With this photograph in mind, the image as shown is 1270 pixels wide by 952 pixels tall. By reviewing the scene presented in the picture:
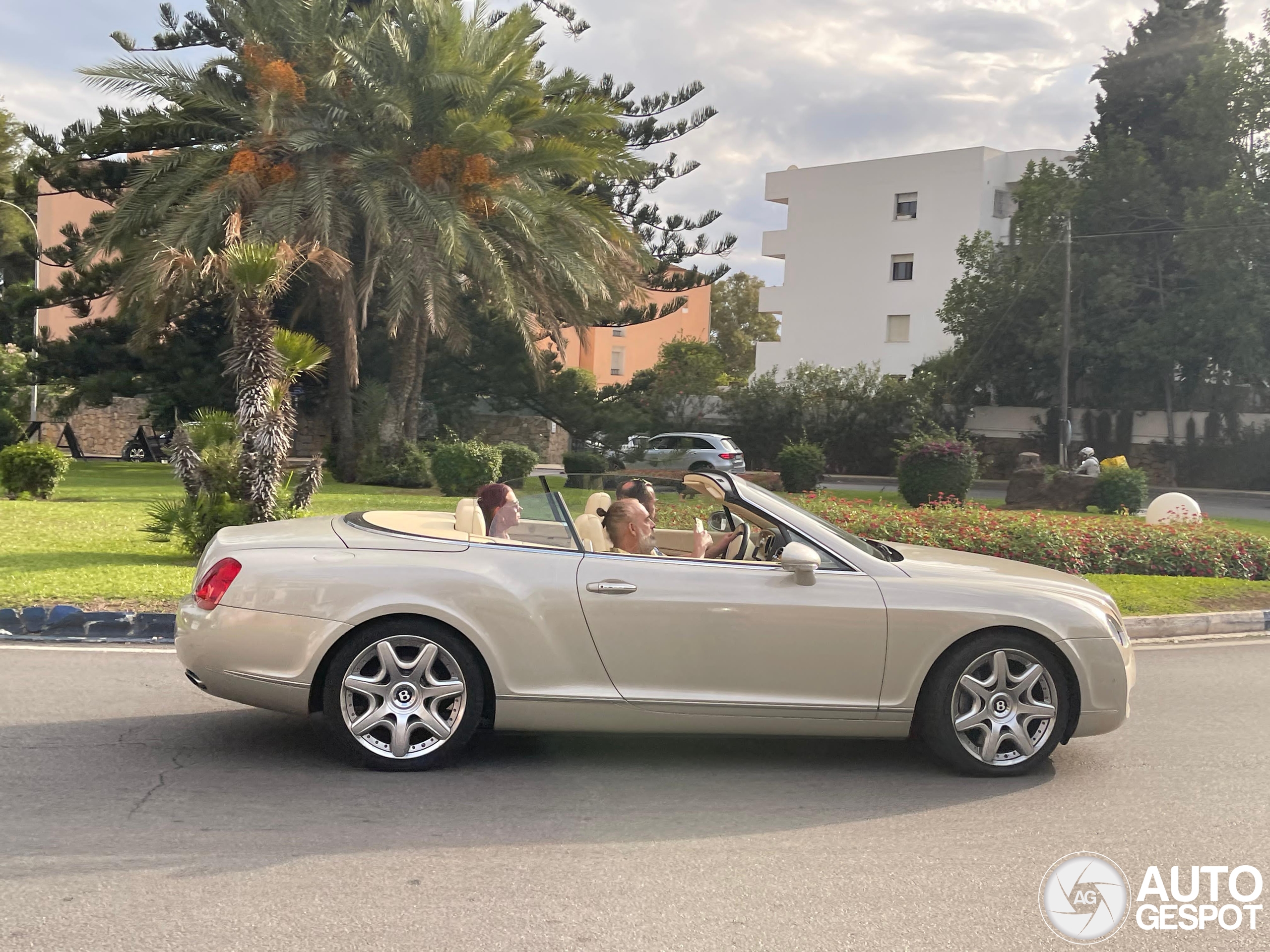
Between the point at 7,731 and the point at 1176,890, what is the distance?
17.4 feet

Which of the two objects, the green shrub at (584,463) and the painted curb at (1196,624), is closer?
the painted curb at (1196,624)

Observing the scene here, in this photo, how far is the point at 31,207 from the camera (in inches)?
1563

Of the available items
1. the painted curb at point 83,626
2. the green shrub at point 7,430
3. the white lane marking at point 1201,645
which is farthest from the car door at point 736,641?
the green shrub at point 7,430

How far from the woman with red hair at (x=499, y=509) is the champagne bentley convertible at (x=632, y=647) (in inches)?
4.5

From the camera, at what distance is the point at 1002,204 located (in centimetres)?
5122

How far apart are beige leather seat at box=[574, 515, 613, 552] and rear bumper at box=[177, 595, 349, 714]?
45.7 inches

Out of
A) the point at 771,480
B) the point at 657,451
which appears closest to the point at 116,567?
the point at 771,480

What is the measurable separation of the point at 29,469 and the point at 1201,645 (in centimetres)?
1634

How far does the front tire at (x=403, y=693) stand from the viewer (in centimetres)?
555

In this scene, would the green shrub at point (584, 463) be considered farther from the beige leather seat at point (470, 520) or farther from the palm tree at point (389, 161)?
the beige leather seat at point (470, 520)

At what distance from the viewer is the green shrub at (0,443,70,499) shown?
1897cm

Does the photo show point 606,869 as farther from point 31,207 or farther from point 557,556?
point 31,207

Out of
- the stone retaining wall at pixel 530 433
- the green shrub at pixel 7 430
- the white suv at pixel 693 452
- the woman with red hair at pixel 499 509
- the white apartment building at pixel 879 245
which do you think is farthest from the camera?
the white apartment building at pixel 879 245

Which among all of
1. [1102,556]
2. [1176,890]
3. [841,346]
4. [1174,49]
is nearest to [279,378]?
[1102,556]
